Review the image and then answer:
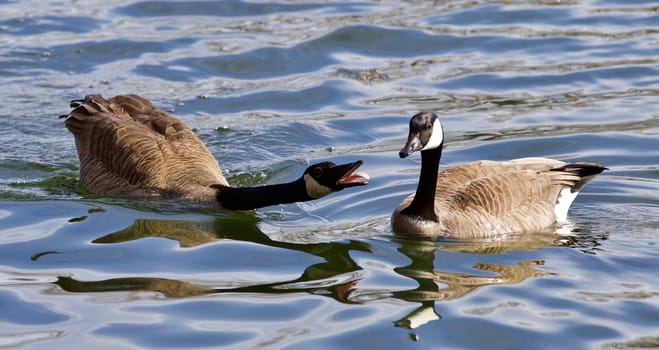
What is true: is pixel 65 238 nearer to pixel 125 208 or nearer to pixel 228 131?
pixel 125 208

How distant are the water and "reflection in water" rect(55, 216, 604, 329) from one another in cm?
3

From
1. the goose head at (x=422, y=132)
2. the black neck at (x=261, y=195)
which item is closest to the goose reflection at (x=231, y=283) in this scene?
the black neck at (x=261, y=195)

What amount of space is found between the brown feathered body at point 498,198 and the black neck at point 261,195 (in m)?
0.96

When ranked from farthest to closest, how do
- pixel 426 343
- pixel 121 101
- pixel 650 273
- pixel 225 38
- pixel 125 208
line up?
pixel 225 38, pixel 121 101, pixel 125 208, pixel 650 273, pixel 426 343

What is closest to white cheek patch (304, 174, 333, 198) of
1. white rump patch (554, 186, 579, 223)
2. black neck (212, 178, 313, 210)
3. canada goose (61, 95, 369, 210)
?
black neck (212, 178, 313, 210)

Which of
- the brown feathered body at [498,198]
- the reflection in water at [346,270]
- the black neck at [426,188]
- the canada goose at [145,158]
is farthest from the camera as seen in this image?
the canada goose at [145,158]

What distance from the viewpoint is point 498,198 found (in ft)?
36.5

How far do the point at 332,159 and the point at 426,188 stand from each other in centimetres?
318

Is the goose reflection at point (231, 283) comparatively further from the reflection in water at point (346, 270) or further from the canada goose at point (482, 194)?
the canada goose at point (482, 194)

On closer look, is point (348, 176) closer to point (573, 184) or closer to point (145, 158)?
point (573, 184)

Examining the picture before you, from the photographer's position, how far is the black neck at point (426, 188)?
1062cm

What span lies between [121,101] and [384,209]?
335cm

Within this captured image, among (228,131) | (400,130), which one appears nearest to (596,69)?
(400,130)

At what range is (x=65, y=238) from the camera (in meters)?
10.7
